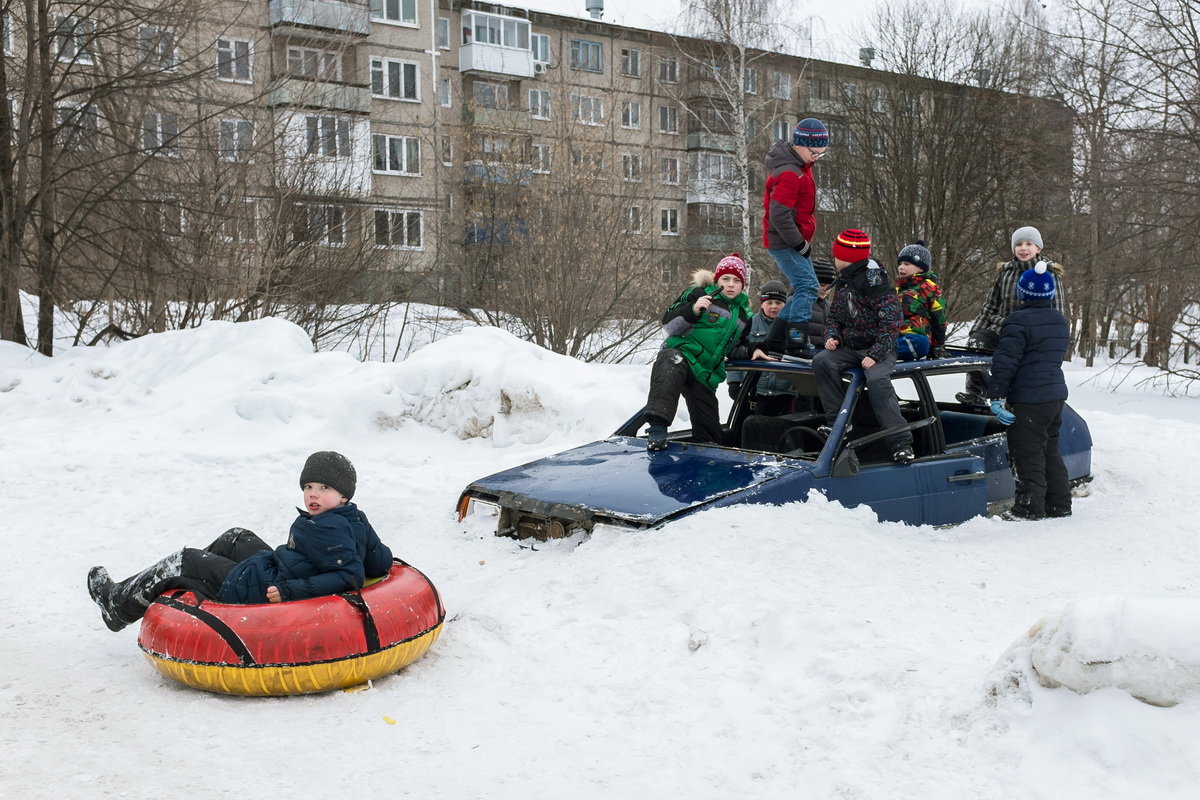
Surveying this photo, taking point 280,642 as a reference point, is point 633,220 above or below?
above

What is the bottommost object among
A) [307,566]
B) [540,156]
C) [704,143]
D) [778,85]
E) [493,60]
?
[307,566]

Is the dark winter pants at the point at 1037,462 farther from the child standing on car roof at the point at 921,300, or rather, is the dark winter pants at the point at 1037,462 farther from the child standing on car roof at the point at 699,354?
the child standing on car roof at the point at 699,354

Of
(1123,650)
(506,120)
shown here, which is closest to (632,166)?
(506,120)

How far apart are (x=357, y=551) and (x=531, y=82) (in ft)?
146

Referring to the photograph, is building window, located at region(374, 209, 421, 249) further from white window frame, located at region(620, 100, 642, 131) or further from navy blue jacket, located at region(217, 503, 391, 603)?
white window frame, located at region(620, 100, 642, 131)

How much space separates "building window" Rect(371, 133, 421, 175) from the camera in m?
41.1

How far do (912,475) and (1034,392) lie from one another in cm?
160

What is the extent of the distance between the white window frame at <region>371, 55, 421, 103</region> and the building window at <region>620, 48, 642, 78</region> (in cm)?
1026

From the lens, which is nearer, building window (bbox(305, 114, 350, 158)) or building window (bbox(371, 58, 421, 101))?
building window (bbox(305, 114, 350, 158))

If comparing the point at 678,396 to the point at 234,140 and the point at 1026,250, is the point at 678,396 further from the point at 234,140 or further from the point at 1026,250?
the point at 234,140

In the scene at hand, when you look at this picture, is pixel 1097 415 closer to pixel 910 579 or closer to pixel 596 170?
pixel 910 579

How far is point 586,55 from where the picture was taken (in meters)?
49.4

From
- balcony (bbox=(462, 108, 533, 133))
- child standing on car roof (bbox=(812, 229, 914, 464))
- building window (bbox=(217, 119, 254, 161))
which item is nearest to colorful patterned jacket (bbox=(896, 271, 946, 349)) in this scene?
child standing on car roof (bbox=(812, 229, 914, 464))

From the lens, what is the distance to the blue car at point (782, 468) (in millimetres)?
6258
